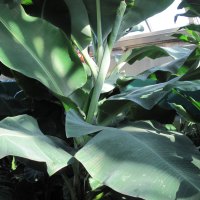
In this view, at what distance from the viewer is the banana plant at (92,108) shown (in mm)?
536

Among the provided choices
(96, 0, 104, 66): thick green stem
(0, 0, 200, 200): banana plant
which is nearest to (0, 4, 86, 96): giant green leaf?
(0, 0, 200, 200): banana plant

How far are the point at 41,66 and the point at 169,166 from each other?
1.61ft

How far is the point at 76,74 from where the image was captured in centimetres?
91

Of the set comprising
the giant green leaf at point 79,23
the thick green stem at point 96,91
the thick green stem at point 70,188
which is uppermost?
the giant green leaf at point 79,23

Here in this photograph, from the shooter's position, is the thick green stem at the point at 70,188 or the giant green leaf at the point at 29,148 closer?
the giant green leaf at the point at 29,148

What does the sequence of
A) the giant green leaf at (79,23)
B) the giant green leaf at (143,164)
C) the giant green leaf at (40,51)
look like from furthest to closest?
the giant green leaf at (79,23) → the giant green leaf at (40,51) → the giant green leaf at (143,164)

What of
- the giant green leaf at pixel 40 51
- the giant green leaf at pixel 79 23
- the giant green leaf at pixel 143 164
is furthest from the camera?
the giant green leaf at pixel 79 23

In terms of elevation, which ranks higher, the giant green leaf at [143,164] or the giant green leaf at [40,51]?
the giant green leaf at [40,51]

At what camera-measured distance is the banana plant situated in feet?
1.76

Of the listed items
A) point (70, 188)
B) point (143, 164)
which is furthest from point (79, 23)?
A: point (143, 164)

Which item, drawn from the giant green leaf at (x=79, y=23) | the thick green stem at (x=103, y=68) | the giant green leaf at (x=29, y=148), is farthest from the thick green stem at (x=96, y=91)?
the giant green leaf at (x=29, y=148)

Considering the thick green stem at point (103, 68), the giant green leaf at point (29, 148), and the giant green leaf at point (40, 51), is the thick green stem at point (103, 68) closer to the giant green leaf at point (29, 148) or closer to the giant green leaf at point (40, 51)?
the giant green leaf at point (40, 51)

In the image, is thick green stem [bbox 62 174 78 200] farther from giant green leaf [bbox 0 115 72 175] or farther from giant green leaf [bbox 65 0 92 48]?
giant green leaf [bbox 65 0 92 48]

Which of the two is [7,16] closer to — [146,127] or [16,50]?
[16,50]
